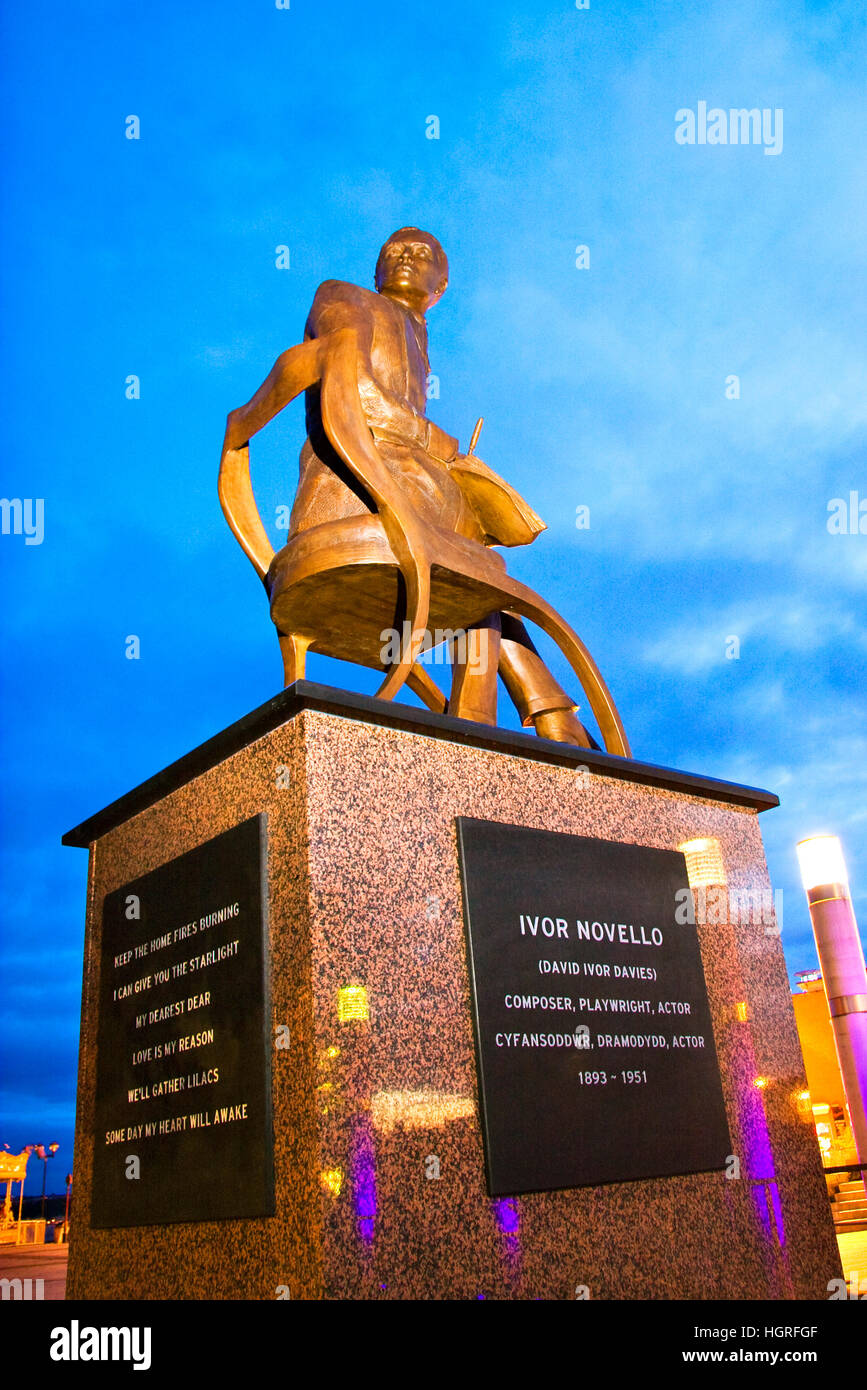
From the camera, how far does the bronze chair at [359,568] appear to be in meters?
4.81

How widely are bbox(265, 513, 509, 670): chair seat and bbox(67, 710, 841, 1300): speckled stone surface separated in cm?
106

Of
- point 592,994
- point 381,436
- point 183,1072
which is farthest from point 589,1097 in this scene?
point 381,436

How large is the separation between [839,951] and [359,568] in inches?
656

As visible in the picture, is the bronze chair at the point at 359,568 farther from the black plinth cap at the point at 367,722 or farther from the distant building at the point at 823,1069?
the distant building at the point at 823,1069

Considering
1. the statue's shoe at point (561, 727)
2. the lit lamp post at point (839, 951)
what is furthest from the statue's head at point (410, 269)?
the lit lamp post at point (839, 951)

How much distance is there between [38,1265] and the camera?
12281 mm

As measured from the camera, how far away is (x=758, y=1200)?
4359 millimetres

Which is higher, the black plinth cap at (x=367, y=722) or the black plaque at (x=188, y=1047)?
the black plinth cap at (x=367, y=722)

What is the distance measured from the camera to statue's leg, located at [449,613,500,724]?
539 centimetres

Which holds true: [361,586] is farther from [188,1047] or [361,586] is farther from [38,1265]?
[38,1265]

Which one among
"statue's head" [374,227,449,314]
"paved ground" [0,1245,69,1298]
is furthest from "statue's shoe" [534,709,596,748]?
"paved ground" [0,1245,69,1298]

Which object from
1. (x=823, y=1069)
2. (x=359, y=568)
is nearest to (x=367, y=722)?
(x=359, y=568)

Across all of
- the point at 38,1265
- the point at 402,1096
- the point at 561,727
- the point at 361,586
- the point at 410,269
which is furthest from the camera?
the point at 38,1265

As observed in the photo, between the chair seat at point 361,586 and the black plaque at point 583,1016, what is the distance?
1399 millimetres
